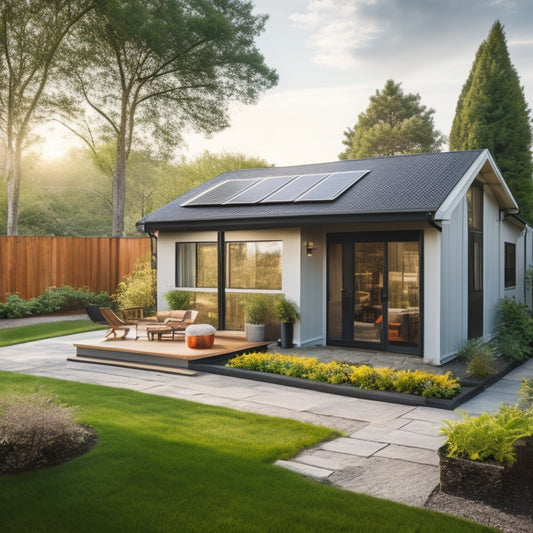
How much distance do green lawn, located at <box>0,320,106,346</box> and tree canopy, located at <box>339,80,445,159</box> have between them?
28.5 m

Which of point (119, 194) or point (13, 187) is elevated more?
point (13, 187)

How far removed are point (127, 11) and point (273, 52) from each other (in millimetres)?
5922

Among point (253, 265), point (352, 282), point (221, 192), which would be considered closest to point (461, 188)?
point (352, 282)

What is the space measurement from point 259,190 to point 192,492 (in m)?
8.70

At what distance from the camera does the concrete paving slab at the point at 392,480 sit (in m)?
4.18

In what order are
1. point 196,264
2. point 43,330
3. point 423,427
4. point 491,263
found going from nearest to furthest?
point 423,427 < point 196,264 < point 491,263 < point 43,330

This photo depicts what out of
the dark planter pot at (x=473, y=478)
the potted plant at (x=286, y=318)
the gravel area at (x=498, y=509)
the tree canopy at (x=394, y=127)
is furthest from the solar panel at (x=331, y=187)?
the tree canopy at (x=394, y=127)

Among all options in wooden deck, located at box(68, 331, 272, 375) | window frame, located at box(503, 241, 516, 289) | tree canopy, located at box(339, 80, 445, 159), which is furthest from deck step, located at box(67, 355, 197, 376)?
tree canopy, located at box(339, 80, 445, 159)

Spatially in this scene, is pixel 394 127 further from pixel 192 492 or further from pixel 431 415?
pixel 192 492

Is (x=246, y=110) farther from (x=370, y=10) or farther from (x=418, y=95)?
(x=418, y=95)

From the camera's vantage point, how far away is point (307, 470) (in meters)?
4.65

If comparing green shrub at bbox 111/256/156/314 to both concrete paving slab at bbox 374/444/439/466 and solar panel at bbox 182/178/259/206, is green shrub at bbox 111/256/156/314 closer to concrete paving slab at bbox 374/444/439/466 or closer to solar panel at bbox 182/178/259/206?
solar panel at bbox 182/178/259/206

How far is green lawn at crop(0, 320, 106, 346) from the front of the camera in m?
12.3

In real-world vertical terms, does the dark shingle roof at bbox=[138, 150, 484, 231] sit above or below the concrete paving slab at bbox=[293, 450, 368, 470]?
above
